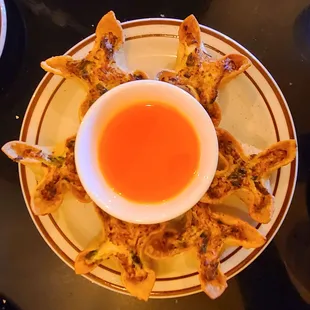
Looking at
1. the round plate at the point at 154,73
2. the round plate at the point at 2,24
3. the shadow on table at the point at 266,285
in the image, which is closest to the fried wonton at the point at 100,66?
the round plate at the point at 154,73

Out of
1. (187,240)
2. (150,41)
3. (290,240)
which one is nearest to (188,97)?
(150,41)

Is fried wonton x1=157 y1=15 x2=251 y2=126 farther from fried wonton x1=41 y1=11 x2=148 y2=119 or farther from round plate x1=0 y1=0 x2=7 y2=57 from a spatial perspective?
round plate x1=0 y1=0 x2=7 y2=57

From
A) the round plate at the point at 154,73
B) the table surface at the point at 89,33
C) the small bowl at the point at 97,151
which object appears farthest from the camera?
the table surface at the point at 89,33

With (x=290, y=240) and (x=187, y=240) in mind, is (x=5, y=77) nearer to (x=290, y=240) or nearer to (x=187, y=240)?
(x=187, y=240)

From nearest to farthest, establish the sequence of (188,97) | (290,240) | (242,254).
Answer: (188,97)
(242,254)
(290,240)

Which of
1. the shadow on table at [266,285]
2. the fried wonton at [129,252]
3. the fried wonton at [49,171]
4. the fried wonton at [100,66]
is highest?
the fried wonton at [100,66]

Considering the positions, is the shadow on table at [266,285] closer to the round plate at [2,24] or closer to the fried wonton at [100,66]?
the fried wonton at [100,66]
